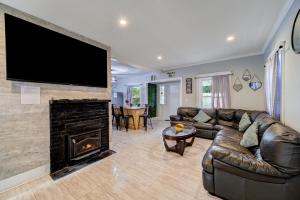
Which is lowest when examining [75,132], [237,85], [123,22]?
[75,132]

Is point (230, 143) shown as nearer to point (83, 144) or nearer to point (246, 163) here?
point (246, 163)

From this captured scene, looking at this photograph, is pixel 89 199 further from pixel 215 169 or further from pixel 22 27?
pixel 22 27

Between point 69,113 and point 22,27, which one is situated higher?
point 22,27

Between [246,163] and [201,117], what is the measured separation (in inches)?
129

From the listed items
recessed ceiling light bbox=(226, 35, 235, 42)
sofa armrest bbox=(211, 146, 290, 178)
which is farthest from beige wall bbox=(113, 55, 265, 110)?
sofa armrest bbox=(211, 146, 290, 178)

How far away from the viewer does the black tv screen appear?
2.04 metres

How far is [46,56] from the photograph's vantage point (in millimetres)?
2373

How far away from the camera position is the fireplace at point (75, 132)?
95.0 inches

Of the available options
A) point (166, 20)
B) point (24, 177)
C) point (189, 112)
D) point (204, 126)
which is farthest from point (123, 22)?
point (189, 112)

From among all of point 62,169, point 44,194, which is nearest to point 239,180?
point 44,194

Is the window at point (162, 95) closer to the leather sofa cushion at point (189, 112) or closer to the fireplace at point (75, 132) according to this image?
the leather sofa cushion at point (189, 112)

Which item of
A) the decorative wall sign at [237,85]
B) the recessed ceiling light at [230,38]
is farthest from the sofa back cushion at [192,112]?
the recessed ceiling light at [230,38]

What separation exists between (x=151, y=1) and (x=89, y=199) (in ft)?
9.41

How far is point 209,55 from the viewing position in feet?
14.8
